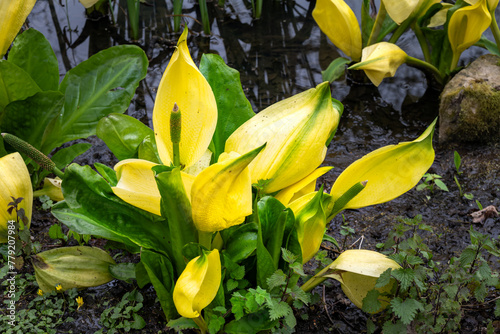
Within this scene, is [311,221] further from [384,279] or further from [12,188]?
[12,188]

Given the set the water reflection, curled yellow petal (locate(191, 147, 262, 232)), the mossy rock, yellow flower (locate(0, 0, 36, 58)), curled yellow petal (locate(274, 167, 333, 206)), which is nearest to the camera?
curled yellow petal (locate(191, 147, 262, 232))

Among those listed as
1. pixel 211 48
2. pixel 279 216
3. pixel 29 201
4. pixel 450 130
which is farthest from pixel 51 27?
pixel 279 216

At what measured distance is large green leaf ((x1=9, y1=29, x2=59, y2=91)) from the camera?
5.95 ft

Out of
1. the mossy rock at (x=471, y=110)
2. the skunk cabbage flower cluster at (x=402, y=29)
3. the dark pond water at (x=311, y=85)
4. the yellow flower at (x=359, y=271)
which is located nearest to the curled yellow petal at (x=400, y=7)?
the skunk cabbage flower cluster at (x=402, y=29)

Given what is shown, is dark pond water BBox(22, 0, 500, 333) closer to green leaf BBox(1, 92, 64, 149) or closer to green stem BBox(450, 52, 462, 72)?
green stem BBox(450, 52, 462, 72)

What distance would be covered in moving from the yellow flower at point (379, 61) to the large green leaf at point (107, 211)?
4.12ft

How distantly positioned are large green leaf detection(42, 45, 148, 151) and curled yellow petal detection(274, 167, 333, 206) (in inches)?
29.9

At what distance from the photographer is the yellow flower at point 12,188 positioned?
1.45m

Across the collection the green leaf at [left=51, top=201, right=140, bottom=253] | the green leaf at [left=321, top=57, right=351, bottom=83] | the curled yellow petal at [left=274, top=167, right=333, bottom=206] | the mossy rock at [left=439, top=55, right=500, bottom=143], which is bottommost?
the mossy rock at [left=439, top=55, right=500, bottom=143]

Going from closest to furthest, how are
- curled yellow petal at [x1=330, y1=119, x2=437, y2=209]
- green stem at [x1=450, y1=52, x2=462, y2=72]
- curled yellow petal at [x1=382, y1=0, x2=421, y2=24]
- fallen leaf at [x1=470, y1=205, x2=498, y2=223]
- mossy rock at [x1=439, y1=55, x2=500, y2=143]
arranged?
curled yellow petal at [x1=330, y1=119, x2=437, y2=209] → fallen leaf at [x1=470, y1=205, x2=498, y2=223] → mossy rock at [x1=439, y1=55, x2=500, y2=143] → curled yellow petal at [x1=382, y1=0, x2=421, y2=24] → green stem at [x1=450, y1=52, x2=462, y2=72]

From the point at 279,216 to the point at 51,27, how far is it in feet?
8.45

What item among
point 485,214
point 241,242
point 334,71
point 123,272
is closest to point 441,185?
point 485,214

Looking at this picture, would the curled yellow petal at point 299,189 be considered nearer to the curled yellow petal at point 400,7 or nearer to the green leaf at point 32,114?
the green leaf at point 32,114

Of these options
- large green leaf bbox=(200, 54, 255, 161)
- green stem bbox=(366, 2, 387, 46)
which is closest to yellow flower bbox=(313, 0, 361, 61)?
green stem bbox=(366, 2, 387, 46)
